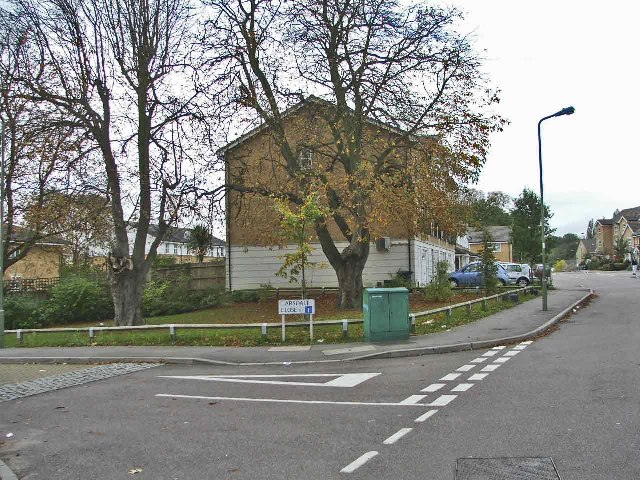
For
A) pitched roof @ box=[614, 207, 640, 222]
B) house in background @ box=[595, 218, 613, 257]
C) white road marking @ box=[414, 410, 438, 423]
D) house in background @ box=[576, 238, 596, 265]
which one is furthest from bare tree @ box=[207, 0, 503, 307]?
house in background @ box=[576, 238, 596, 265]

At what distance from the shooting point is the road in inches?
215

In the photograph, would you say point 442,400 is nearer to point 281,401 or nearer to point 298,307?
point 281,401

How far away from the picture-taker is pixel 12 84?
20531 millimetres

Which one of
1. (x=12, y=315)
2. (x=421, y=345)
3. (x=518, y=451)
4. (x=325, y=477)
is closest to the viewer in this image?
(x=325, y=477)

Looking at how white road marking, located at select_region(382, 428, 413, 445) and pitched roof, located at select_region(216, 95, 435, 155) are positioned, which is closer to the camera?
white road marking, located at select_region(382, 428, 413, 445)

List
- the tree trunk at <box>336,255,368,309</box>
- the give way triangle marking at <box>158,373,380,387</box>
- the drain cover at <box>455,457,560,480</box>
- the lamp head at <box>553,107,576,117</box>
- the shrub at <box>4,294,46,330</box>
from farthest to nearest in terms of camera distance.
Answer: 1. the shrub at <box>4,294,46,330</box>
2. the tree trunk at <box>336,255,368,309</box>
3. the lamp head at <box>553,107,576,117</box>
4. the give way triangle marking at <box>158,373,380,387</box>
5. the drain cover at <box>455,457,560,480</box>

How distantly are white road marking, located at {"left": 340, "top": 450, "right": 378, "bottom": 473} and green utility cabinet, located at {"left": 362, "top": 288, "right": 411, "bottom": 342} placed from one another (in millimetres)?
8667

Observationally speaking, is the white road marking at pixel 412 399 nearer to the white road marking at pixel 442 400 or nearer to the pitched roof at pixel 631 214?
the white road marking at pixel 442 400

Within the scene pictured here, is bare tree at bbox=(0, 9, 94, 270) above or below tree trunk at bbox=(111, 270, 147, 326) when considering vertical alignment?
above

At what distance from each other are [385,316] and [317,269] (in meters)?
20.6

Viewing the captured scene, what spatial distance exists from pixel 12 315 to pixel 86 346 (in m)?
14.1

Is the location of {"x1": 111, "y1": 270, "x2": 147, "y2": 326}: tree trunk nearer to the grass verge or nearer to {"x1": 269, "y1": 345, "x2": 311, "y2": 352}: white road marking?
the grass verge

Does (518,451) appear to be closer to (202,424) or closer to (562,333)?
(202,424)

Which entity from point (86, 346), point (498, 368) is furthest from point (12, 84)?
point (498, 368)
